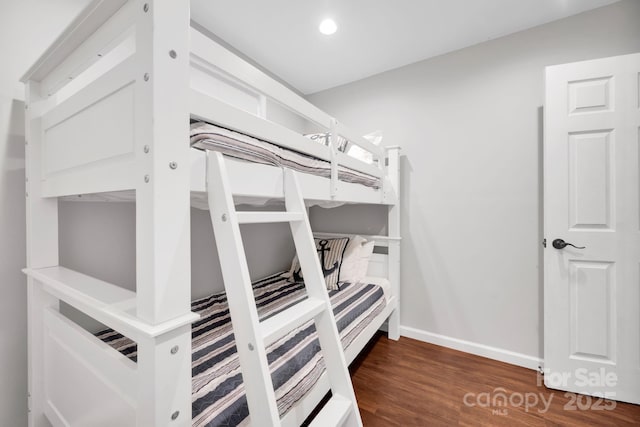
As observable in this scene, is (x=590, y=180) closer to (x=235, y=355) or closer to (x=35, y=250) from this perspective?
(x=235, y=355)

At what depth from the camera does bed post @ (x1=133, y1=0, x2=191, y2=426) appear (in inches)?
24.6

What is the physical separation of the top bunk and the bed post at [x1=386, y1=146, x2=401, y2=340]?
1.12m

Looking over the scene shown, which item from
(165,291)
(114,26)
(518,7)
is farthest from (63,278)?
(518,7)

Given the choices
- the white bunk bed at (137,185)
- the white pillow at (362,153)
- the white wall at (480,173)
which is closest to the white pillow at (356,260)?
the white wall at (480,173)

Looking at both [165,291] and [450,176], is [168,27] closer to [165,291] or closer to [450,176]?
[165,291]

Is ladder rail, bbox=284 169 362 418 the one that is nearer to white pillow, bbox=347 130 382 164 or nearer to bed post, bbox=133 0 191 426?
bed post, bbox=133 0 191 426

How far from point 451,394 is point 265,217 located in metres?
1.70

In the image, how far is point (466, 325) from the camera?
7.46 ft

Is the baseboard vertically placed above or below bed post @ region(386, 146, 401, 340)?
below

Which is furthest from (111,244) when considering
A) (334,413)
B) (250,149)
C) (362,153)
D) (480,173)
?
(480,173)

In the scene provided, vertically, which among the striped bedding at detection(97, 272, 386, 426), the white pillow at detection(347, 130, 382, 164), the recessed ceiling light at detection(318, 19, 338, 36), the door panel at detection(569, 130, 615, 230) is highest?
the recessed ceiling light at detection(318, 19, 338, 36)

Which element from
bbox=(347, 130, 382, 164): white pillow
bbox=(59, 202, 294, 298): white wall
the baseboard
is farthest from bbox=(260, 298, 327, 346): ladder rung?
the baseboard

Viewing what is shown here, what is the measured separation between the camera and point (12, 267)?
1.22 meters

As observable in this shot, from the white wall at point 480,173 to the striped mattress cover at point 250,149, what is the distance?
139 centimetres
